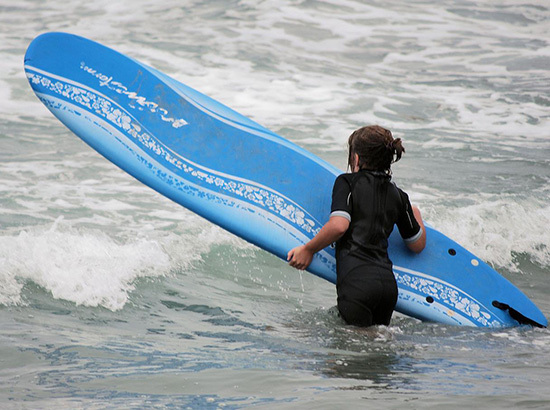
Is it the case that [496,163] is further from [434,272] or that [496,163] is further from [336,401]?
[336,401]

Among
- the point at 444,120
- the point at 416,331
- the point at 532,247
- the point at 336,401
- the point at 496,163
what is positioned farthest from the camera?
the point at 444,120

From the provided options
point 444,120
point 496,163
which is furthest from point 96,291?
point 444,120

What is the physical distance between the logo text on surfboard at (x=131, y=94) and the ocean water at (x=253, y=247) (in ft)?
3.23

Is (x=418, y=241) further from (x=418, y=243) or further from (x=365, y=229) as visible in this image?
(x=365, y=229)

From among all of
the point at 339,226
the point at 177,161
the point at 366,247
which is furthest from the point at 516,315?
the point at 177,161

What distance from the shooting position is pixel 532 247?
20.2 ft

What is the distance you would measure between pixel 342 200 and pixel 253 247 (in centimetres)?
220

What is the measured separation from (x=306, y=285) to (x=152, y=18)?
1045 cm

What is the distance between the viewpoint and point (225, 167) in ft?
14.5

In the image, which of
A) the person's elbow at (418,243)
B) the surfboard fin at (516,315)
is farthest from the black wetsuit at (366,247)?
the surfboard fin at (516,315)

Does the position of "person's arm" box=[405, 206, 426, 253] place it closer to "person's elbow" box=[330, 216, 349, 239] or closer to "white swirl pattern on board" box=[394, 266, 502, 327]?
"white swirl pattern on board" box=[394, 266, 502, 327]

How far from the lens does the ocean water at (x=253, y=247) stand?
2904mm

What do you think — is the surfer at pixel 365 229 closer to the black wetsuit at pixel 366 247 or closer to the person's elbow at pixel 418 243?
the black wetsuit at pixel 366 247

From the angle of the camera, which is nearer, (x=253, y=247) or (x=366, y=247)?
(x=366, y=247)
